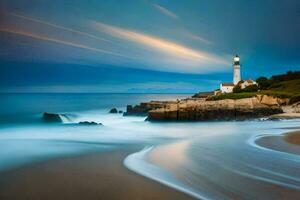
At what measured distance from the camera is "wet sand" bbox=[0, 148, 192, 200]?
636cm

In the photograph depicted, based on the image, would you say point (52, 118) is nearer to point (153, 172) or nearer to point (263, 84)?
point (153, 172)

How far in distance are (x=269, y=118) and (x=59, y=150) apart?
57.9 ft

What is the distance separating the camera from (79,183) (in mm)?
7246

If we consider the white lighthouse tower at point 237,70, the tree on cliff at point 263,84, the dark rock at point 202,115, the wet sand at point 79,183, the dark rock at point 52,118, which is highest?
the white lighthouse tower at point 237,70

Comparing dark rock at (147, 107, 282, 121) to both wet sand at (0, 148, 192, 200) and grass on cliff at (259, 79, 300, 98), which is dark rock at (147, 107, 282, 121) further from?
wet sand at (0, 148, 192, 200)

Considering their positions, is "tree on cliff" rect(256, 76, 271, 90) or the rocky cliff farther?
"tree on cliff" rect(256, 76, 271, 90)

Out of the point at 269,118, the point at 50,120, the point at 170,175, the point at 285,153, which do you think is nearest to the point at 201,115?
the point at 269,118

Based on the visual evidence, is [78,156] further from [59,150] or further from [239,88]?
[239,88]

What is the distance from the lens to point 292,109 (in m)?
30.7

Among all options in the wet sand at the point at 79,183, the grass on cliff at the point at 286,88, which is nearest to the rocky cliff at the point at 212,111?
the grass on cliff at the point at 286,88

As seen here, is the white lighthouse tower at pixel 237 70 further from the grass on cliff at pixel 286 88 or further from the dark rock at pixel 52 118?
the dark rock at pixel 52 118

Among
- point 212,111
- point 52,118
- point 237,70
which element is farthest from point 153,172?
point 237,70

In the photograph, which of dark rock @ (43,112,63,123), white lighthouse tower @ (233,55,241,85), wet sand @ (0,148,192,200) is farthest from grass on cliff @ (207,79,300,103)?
wet sand @ (0,148,192,200)

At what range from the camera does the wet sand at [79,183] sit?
251 inches
